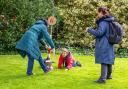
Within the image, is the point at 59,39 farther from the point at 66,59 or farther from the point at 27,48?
the point at 27,48

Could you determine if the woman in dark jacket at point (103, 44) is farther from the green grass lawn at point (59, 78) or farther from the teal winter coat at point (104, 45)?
the green grass lawn at point (59, 78)

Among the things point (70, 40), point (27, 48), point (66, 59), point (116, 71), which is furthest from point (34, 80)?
point (70, 40)

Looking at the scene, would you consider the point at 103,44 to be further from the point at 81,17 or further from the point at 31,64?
the point at 81,17

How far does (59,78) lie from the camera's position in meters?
12.1

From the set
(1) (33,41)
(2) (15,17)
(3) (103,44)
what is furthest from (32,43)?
(2) (15,17)

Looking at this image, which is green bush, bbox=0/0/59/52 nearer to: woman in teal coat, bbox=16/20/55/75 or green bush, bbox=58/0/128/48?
green bush, bbox=58/0/128/48

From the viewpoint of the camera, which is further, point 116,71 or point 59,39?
point 59,39

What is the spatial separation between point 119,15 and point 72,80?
10604mm

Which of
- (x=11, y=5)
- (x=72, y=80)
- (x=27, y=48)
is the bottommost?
(x=72, y=80)

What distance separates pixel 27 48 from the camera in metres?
12.0

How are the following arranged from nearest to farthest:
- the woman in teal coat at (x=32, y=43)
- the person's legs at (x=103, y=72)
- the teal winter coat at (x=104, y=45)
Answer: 1. the teal winter coat at (x=104, y=45)
2. the person's legs at (x=103, y=72)
3. the woman in teal coat at (x=32, y=43)

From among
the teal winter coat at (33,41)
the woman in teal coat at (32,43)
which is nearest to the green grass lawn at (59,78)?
the woman in teal coat at (32,43)

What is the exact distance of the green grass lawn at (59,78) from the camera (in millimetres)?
11070

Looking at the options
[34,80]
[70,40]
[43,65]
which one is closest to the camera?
[34,80]
